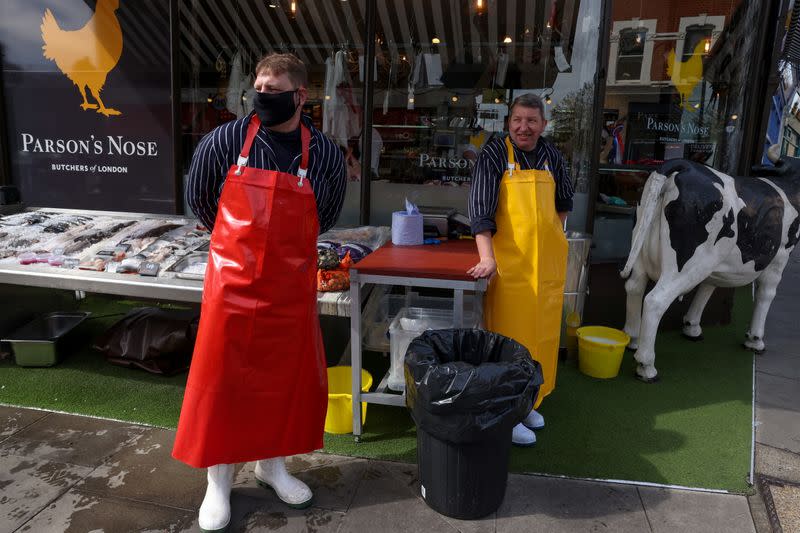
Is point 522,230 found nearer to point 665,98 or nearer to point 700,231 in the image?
point 700,231

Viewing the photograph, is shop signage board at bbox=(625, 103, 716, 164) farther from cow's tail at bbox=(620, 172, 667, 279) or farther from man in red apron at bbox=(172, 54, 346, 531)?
man in red apron at bbox=(172, 54, 346, 531)

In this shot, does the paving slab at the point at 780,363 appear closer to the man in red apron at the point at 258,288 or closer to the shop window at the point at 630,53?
the shop window at the point at 630,53

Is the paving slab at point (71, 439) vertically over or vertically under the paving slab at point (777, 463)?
under

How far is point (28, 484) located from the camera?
274 cm

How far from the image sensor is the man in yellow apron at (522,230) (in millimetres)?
2842

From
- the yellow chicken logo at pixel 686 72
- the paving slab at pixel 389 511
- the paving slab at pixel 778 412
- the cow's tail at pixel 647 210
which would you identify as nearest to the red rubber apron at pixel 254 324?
the paving slab at pixel 389 511

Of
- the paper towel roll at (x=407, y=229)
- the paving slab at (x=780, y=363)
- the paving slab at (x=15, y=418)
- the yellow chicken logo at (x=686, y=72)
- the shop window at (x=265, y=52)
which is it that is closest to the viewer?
the paving slab at (x=15, y=418)

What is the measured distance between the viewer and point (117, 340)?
414 centimetres

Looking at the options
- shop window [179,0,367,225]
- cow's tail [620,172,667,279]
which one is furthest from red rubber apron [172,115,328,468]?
shop window [179,0,367,225]

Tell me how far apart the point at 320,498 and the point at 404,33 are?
16.9ft

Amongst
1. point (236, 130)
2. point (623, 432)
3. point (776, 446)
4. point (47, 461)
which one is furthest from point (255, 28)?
point (776, 446)

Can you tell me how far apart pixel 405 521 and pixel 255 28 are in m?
5.89

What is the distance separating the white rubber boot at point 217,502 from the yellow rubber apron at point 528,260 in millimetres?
1536

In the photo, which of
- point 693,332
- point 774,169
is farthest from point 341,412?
point 774,169
